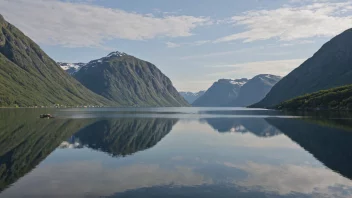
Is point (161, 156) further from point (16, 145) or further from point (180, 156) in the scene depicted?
point (16, 145)

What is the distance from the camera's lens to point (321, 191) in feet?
107

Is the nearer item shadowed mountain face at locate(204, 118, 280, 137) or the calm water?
the calm water

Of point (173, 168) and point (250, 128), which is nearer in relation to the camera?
point (173, 168)

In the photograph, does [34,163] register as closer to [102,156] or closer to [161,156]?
[102,156]

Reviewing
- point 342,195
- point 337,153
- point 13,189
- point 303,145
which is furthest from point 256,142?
point 13,189

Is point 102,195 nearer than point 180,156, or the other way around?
point 102,195

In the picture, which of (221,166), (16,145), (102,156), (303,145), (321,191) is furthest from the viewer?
(303,145)

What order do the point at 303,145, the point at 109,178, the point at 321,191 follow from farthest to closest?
the point at 303,145
the point at 109,178
the point at 321,191

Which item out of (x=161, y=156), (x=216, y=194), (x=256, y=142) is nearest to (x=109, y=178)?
(x=216, y=194)

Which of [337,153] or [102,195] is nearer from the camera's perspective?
[102,195]

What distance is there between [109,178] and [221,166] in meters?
16.4

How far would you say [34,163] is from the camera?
46594 mm

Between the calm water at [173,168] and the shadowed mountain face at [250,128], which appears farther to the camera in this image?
the shadowed mountain face at [250,128]

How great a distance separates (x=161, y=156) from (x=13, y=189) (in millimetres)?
26085
